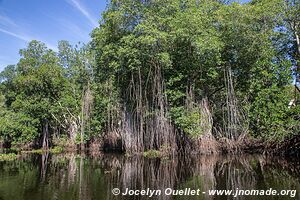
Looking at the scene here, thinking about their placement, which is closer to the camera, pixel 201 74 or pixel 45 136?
pixel 201 74

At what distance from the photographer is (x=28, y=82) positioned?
17.2 meters

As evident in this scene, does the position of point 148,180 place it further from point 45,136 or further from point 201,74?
point 45,136

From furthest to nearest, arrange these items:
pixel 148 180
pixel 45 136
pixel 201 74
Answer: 1. pixel 45 136
2. pixel 201 74
3. pixel 148 180

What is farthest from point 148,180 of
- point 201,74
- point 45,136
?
point 45,136

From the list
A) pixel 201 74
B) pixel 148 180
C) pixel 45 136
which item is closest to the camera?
pixel 148 180

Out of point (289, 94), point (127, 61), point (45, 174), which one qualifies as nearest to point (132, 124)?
point (127, 61)

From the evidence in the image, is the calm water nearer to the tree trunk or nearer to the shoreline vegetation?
the shoreline vegetation

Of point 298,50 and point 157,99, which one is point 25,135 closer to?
point 157,99

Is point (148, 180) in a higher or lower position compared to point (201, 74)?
lower

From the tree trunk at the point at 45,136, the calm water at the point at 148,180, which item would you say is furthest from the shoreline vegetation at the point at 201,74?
the tree trunk at the point at 45,136

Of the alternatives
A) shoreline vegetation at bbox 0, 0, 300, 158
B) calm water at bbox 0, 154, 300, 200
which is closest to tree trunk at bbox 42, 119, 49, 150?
shoreline vegetation at bbox 0, 0, 300, 158

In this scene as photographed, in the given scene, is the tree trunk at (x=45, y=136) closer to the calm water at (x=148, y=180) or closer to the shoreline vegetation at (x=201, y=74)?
the shoreline vegetation at (x=201, y=74)

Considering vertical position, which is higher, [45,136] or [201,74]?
[201,74]

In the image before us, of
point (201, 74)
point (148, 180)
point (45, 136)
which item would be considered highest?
point (201, 74)
